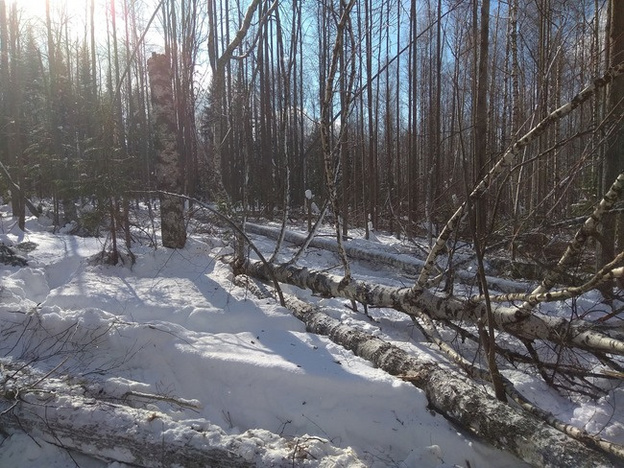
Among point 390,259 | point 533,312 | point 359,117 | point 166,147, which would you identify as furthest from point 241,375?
point 359,117

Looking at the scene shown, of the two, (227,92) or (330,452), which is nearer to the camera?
(330,452)

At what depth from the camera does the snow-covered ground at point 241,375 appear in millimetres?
2775

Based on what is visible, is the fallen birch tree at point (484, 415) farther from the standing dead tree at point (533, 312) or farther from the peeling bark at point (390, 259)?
the peeling bark at point (390, 259)

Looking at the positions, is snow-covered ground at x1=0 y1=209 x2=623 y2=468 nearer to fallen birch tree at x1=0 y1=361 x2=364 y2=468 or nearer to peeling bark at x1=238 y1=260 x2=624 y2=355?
fallen birch tree at x1=0 y1=361 x2=364 y2=468

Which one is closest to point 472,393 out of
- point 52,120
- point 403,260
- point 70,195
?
point 403,260

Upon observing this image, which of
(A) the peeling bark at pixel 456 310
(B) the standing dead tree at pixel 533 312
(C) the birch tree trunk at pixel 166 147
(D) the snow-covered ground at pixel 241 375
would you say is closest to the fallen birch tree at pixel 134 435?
(D) the snow-covered ground at pixel 241 375

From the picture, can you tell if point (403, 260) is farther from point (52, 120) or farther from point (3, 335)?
point (52, 120)

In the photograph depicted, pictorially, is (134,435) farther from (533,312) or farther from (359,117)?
(359,117)

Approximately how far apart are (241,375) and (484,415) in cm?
178

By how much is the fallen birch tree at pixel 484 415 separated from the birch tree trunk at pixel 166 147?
4182mm

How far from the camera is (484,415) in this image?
280 centimetres

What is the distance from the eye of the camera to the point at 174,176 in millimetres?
7336

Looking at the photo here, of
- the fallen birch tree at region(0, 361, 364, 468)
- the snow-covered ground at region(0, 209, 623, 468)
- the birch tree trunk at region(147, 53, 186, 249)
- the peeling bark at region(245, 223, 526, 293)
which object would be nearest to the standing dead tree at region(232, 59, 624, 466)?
the snow-covered ground at region(0, 209, 623, 468)

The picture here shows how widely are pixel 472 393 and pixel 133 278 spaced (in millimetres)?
4710
